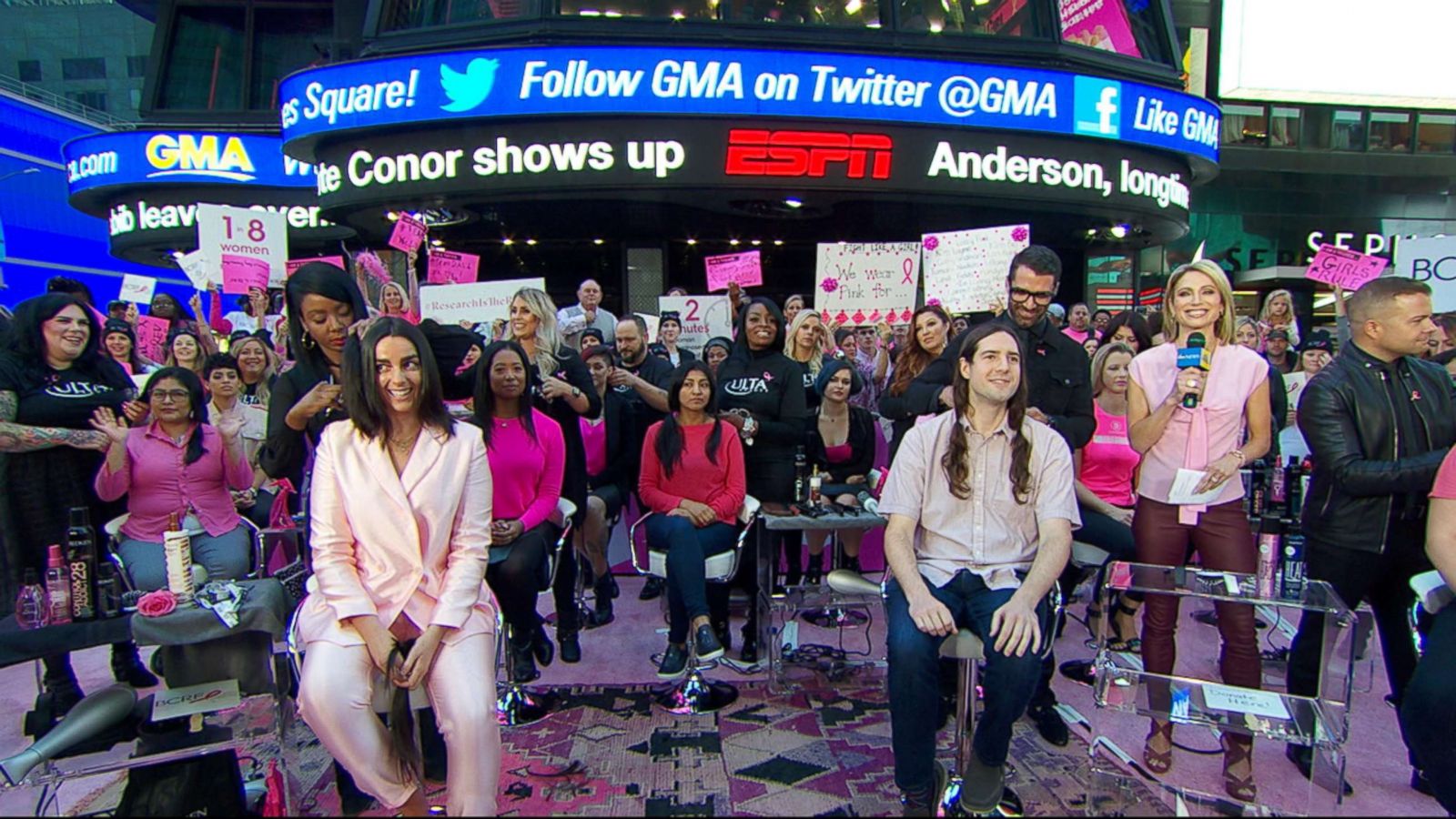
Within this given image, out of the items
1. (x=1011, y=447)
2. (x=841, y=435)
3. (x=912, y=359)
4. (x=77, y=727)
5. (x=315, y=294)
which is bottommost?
(x=77, y=727)

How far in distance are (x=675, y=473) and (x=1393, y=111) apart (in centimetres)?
1756

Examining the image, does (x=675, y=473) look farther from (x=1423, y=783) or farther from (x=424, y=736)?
(x=1423, y=783)

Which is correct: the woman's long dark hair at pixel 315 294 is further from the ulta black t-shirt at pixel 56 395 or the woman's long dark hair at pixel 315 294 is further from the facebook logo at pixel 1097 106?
the facebook logo at pixel 1097 106

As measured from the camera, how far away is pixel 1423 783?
8.64 ft

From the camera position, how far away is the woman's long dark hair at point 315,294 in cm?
278

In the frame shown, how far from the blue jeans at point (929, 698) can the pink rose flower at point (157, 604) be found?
7.73ft

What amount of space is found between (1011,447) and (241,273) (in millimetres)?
5536

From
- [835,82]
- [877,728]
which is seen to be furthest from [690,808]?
[835,82]

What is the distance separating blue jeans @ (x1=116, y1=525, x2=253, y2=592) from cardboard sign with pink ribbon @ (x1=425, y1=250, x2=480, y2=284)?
2715mm

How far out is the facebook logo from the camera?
810 cm

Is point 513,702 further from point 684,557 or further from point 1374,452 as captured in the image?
point 1374,452

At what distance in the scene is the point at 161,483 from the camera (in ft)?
11.2

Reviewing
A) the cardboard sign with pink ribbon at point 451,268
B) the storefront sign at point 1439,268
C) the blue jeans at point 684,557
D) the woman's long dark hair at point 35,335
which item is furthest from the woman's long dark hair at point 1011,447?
the cardboard sign with pink ribbon at point 451,268

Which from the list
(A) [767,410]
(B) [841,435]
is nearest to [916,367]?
(B) [841,435]
